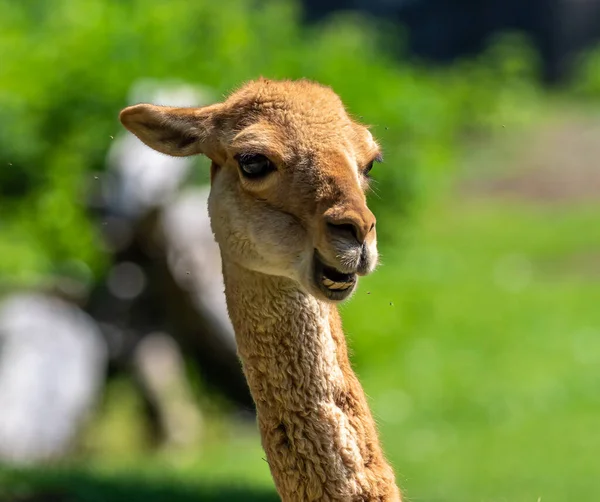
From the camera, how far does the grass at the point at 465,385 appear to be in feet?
27.6

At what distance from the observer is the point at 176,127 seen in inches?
160

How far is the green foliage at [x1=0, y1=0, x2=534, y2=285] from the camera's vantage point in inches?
448

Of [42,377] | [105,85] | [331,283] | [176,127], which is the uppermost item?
[105,85]

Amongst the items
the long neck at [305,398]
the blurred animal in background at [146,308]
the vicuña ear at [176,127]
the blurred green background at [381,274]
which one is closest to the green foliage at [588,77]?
the blurred green background at [381,274]

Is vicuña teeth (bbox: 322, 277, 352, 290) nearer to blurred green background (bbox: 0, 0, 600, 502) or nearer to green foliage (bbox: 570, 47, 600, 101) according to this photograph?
blurred green background (bbox: 0, 0, 600, 502)

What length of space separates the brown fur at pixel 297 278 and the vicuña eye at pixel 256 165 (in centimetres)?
2

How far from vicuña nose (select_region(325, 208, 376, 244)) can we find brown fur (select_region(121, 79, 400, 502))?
2 cm

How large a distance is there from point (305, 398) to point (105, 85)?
30.1 feet

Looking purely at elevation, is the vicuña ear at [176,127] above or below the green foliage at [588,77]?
below

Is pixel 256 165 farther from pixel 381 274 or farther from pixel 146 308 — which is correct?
pixel 381 274

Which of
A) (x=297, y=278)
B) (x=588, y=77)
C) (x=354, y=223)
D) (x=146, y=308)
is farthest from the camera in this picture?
(x=588, y=77)

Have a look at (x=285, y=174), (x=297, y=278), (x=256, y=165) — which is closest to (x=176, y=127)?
(x=256, y=165)

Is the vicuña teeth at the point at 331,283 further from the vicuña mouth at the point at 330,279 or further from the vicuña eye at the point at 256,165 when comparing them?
the vicuña eye at the point at 256,165

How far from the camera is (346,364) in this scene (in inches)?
154
